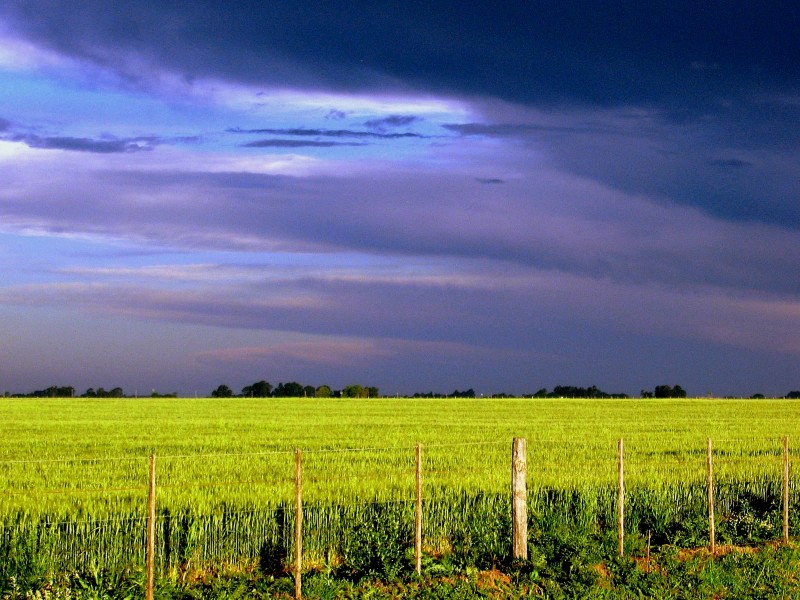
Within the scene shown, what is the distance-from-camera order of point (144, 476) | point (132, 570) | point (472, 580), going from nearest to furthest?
1. point (132, 570)
2. point (472, 580)
3. point (144, 476)

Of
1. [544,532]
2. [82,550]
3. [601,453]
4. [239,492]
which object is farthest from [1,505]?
[601,453]

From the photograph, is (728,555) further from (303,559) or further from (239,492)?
(239,492)

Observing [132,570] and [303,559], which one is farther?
[303,559]

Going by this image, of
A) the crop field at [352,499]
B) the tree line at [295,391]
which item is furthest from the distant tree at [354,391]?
the crop field at [352,499]

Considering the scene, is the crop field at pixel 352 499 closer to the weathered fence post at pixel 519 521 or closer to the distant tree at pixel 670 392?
the weathered fence post at pixel 519 521

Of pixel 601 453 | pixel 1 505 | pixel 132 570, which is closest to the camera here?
pixel 132 570

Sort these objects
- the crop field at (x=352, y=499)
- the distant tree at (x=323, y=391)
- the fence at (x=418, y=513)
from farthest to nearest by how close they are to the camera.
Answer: the distant tree at (x=323, y=391) → the crop field at (x=352, y=499) → the fence at (x=418, y=513)

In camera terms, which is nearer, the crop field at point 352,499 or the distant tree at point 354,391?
the crop field at point 352,499

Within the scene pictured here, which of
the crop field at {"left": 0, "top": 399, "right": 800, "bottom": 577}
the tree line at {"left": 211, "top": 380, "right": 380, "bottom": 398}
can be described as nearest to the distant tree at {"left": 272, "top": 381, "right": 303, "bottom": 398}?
the tree line at {"left": 211, "top": 380, "right": 380, "bottom": 398}

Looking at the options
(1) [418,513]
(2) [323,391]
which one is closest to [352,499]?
(1) [418,513]

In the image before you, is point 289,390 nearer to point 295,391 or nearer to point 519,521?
point 295,391

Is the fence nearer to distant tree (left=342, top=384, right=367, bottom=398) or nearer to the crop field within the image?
the crop field

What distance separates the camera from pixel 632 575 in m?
14.8

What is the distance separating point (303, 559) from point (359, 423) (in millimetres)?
44314
